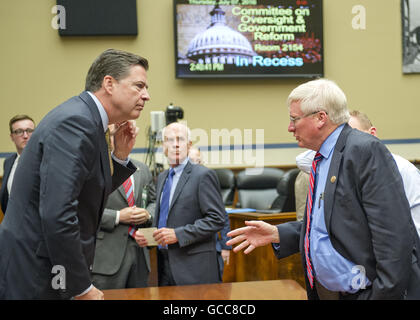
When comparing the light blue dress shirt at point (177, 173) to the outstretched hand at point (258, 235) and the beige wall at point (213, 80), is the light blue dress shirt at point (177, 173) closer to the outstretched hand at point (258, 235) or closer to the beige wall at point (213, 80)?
the outstretched hand at point (258, 235)

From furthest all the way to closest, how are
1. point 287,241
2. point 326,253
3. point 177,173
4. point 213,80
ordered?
point 213,80
point 177,173
point 287,241
point 326,253

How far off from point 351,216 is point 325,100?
45cm

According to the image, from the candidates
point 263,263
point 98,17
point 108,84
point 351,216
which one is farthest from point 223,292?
point 98,17

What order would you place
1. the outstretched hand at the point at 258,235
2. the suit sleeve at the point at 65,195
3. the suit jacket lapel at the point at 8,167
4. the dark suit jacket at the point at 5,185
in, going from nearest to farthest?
the suit sleeve at the point at 65,195 → the outstretched hand at the point at 258,235 → the dark suit jacket at the point at 5,185 → the suit jacket lapel at the point at 8,167

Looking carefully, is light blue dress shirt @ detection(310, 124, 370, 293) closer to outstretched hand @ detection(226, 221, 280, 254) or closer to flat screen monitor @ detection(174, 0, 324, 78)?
outstretched hand @ detection(226, 221, 280, 254)

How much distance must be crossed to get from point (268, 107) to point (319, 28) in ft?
4.22

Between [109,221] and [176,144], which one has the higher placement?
[176,144]

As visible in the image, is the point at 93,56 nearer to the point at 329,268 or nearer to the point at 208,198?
the point at 208,198

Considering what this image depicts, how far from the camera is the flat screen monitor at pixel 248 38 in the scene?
6.21m

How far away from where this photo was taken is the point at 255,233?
1.93 meters

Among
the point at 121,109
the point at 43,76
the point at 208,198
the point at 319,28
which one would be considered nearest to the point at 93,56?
the point at 43,76

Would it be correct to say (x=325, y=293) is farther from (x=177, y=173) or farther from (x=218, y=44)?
(x=218, y=44)

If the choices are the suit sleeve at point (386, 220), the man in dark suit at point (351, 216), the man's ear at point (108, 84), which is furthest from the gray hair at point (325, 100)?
the man's ear at point (108, 84)

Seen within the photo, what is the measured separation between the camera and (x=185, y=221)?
3.00m
